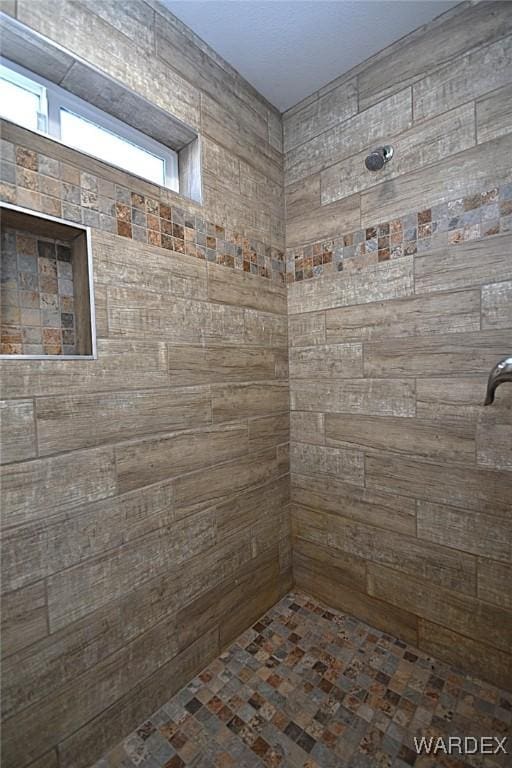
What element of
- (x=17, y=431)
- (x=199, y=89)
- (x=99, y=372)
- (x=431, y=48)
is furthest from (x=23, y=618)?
(x=431, y=48)

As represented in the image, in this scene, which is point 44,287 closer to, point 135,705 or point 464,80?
point 135,705

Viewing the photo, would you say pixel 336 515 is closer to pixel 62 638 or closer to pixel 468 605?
pixel 468 605

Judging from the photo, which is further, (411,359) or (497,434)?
(411,359)

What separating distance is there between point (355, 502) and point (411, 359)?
631 mm

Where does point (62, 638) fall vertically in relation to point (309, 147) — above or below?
below

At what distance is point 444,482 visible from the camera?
1.21 m

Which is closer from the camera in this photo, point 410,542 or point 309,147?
point 410,542

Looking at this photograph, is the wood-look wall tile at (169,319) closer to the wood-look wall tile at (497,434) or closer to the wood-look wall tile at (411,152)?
the wood-look wall tile at (411,152)

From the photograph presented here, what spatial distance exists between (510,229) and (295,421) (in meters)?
1.04

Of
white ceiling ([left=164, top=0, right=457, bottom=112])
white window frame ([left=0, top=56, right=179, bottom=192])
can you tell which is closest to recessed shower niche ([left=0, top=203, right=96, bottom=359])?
white window frame ([left=0, top=56, right=179, bottom=192])

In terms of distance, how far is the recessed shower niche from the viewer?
2.84ft

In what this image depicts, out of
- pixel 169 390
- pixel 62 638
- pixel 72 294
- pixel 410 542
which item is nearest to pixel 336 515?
pixel 410 542

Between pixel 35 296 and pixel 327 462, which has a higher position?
pixel 35 296

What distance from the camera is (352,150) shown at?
1.37 meters
